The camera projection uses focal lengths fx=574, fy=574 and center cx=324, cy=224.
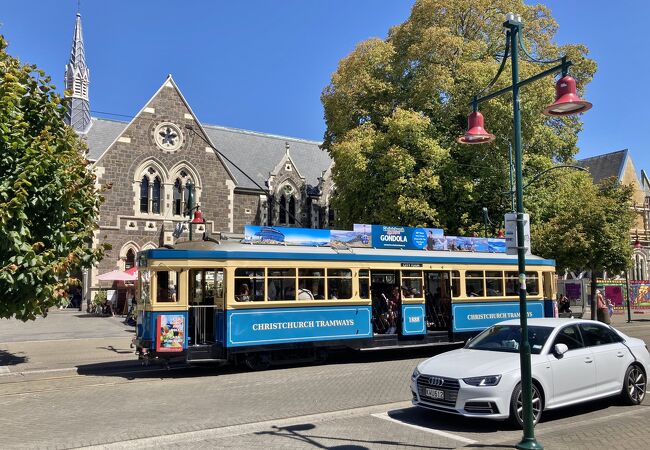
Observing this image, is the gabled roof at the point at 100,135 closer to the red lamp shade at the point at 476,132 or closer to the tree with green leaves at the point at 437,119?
the tree with green leaves at the point at 437,119

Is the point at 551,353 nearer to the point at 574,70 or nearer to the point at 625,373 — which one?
the point at 625,373

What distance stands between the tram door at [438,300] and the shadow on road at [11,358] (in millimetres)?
11774

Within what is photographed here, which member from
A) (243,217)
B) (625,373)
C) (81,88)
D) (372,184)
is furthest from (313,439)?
(81,88)

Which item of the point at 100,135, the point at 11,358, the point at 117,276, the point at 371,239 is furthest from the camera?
the point at 100,135

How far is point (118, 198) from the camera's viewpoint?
34.8m

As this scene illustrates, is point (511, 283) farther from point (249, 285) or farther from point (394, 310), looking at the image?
point (249, 285)

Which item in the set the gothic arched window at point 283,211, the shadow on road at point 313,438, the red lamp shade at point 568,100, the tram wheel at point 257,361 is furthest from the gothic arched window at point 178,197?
the red lamp shade at point 568,100

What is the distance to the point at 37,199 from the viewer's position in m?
13.1

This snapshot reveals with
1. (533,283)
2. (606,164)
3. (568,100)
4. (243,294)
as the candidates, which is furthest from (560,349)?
(606,164)

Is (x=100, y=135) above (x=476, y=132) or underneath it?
above

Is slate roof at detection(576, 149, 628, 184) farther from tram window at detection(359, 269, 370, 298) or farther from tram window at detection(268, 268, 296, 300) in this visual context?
tram window at detection(268, 268, 296, 300)

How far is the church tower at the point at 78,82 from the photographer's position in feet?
143

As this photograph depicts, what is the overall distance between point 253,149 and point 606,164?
37878 millimetres

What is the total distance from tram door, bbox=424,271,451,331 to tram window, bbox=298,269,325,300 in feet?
12.7
